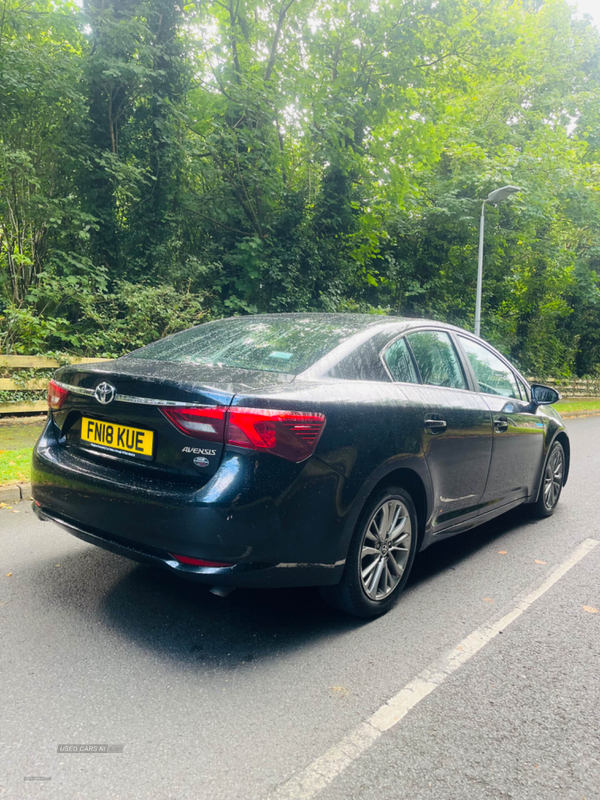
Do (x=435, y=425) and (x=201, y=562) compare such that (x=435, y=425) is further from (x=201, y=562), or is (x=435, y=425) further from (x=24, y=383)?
(x=24, y=383)

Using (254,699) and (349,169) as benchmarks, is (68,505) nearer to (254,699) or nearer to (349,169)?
(254,699)

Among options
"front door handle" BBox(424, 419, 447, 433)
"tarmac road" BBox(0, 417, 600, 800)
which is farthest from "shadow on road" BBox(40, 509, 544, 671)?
"front door handle" BBox(424, 419, 447, 433)

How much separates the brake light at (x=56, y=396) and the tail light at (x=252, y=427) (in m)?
0.85

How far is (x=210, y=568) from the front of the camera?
101 inches

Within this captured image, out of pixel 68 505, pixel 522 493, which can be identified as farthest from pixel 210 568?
pixel 522 493

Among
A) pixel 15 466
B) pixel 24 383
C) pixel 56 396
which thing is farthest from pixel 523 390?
pixel 24 383

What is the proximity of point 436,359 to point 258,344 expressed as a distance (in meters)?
1.28

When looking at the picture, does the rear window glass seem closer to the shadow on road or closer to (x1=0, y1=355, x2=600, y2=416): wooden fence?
the shadow on road

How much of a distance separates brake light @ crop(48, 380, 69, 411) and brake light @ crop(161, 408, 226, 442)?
88cm

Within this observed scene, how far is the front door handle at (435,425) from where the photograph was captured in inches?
136

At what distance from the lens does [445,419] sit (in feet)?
11.9

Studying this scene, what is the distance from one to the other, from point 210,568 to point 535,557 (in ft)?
9.36

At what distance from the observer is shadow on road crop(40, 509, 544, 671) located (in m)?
2.80

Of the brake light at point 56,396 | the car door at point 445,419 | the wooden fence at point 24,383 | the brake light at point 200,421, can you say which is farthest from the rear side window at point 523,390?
the wooden fence at point 24,383
